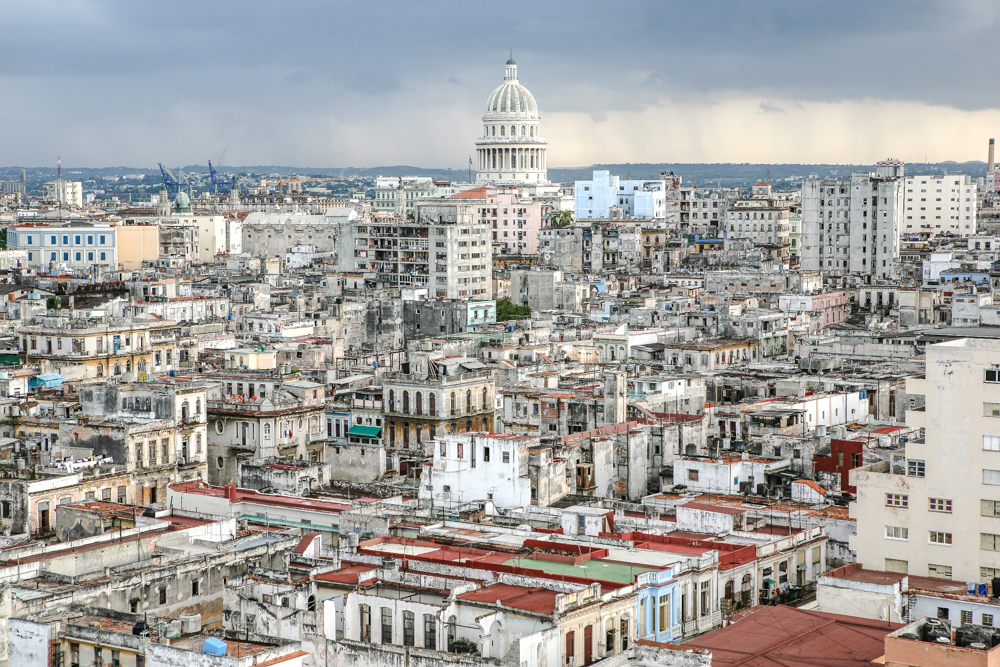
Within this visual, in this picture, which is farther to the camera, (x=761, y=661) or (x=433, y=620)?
(x=433, y=620)

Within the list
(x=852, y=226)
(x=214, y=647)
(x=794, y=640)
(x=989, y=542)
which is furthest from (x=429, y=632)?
(x=852, y=226)

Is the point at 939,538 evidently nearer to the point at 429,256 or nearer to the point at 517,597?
the point at 517,597

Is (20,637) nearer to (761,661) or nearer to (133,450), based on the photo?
(761,661)

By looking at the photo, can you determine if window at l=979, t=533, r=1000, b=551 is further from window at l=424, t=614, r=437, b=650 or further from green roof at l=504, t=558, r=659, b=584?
window at l=424, t=614, r=437, b=650

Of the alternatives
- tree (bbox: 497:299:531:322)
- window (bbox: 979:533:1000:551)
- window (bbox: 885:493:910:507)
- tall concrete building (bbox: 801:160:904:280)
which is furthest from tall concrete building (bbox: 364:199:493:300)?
window (bbox: 979:533:1000:551)

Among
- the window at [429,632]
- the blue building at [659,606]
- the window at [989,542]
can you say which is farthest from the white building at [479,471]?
the window at [989,542]

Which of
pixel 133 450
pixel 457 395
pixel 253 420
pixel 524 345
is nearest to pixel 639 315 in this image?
pixel 524 345
